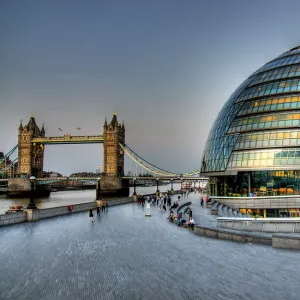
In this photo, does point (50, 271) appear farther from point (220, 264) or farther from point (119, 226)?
point (119, 226)

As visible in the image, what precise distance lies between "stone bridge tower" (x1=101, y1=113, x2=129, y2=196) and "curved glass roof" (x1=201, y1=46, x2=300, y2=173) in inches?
3284

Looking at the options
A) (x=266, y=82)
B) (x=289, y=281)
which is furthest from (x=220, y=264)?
(x=266, y=82)

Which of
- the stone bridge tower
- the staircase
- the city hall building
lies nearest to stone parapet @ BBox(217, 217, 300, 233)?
the staircase

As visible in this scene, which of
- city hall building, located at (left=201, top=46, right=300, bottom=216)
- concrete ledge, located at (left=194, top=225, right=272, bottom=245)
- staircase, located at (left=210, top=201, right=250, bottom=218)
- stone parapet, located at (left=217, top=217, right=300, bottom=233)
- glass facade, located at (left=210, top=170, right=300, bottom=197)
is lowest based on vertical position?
staircase, located at (left=210, top=201, right=250, bottom=218)

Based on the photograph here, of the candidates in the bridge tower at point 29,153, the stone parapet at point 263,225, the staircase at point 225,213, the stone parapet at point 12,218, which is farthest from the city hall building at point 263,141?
the bridge tower at point 29,153

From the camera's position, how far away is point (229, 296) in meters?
10.3

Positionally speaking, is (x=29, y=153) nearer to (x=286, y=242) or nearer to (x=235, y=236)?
(x=235, y=236)

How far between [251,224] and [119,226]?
34.7 ft

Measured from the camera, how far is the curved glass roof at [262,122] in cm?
4531

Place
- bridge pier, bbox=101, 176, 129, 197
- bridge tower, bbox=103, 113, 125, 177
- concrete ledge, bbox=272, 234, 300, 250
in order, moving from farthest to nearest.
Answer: bridge tower, bbox=103, 113, 125, 177
bridge pier, bbox=101, 176, 129, 197
concrete ledge, bbox=272, 234, 300, 250

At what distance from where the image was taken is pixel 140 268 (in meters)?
13.6

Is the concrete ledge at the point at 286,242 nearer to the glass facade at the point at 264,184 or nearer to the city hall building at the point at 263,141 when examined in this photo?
the city hall building at the point at 263,141

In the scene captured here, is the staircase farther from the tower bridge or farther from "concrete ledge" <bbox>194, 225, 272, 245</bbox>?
the tower bridge

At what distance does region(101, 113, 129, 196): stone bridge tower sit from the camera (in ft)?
441
